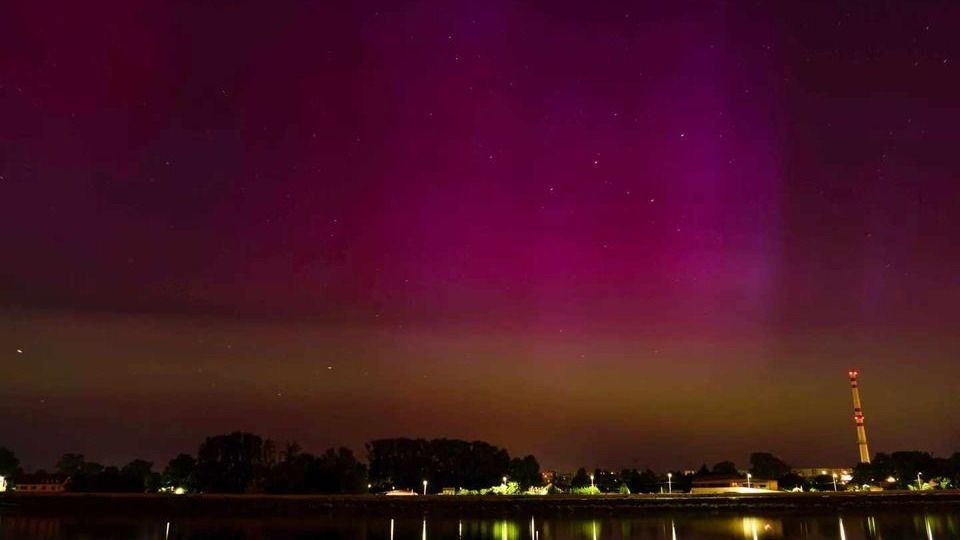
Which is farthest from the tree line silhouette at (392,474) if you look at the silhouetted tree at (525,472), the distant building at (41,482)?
the distant building at (41,482)

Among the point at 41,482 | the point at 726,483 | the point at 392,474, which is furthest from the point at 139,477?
the point at 726,483

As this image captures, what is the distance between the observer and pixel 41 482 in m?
133

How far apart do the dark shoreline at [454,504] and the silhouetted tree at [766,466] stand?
58586 mm

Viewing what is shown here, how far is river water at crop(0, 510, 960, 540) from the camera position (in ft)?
154

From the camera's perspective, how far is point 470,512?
75750 mm

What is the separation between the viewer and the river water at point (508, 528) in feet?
154

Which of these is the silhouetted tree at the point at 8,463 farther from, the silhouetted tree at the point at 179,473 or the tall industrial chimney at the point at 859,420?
the tall industrial chimney at the point at 859,420

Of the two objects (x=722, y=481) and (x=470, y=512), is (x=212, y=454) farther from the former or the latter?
(x=722, y=481)

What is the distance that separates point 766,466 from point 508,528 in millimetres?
107145

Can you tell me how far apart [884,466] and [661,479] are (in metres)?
35.4

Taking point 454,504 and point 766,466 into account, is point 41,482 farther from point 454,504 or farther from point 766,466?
point 766,466

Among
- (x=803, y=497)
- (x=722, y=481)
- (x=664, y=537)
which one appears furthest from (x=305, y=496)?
(x=722, y=481)

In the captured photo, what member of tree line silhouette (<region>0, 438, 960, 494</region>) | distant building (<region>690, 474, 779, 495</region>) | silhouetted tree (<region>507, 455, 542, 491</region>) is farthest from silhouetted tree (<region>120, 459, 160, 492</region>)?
distant building (<region>690, 474, 779, 495</region>)

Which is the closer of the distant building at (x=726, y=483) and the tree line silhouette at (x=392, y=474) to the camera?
the tree line silhouette at (x=392, y=474)
